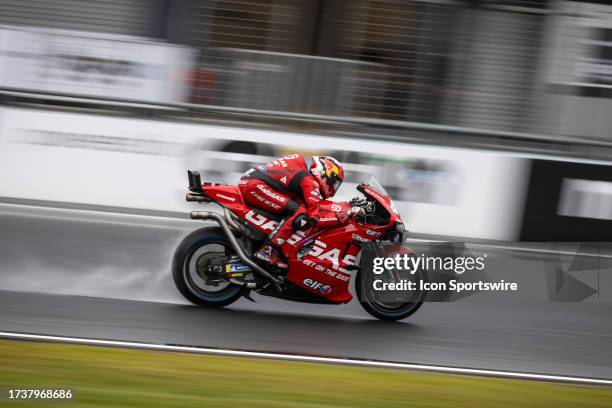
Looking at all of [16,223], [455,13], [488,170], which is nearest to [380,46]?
[455,13]

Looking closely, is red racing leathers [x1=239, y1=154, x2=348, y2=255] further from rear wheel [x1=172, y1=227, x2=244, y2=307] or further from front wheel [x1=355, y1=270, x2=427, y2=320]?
front wheel [x1=355, y1=270, x2=427, y2=320]

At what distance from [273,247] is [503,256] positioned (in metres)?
4.26

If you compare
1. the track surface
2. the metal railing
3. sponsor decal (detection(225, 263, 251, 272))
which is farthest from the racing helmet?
the metal railing

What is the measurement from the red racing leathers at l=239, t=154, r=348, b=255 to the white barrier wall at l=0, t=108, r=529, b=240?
12.5ft

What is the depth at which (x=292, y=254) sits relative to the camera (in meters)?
7.52

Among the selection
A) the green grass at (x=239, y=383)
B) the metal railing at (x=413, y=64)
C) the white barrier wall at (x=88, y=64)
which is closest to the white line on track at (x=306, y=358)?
the green grass at (x=239, y=383)

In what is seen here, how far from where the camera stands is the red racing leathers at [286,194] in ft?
24.3

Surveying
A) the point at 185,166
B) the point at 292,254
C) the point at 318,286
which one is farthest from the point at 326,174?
the point at 185,166

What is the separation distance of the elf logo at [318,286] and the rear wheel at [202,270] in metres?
0.54

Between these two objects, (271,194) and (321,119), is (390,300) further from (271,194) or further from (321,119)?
(321,119)

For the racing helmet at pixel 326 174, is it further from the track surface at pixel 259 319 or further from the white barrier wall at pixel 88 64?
the white barrier wall at pixel 88 64

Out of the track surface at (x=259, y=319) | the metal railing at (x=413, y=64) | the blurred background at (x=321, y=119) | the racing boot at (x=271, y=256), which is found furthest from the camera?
the metal railing at (x=413, y=64)

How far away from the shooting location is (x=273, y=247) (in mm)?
7547

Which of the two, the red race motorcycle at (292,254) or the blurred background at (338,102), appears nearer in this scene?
the red race motorcycle at (292,254)
